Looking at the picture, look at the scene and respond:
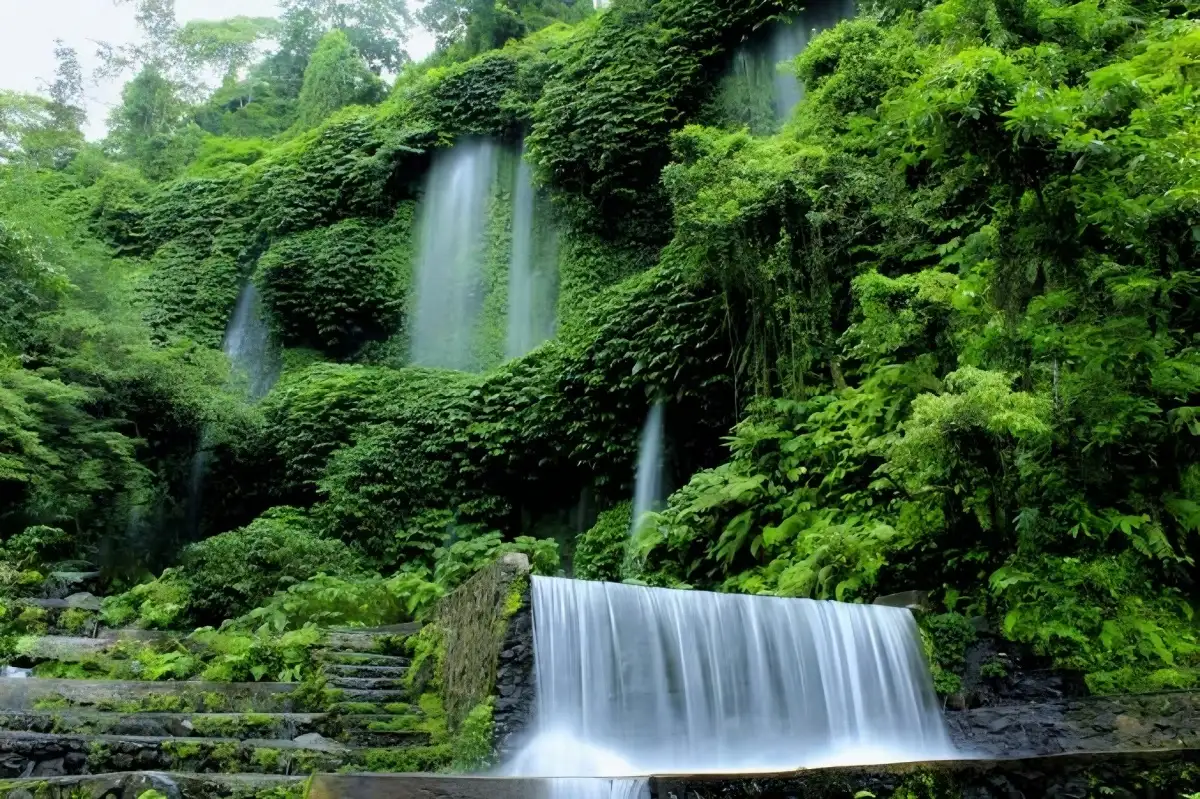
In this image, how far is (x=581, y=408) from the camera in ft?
51.6

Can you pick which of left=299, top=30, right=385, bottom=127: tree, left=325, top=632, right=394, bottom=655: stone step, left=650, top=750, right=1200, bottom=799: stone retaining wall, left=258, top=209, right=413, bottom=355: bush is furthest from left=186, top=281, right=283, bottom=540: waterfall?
left=650, top=750, right=1200, bottom=799: stone retaining wall

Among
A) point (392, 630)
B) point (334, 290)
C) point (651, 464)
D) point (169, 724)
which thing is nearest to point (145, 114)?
point (334, 290)

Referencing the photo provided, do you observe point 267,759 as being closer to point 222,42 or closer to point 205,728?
point 205,728

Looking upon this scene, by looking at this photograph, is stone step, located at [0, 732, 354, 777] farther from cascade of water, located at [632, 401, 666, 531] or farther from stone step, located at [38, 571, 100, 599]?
cascade of water, located at [632, 401, 666, 531]

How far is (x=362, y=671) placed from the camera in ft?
26.6

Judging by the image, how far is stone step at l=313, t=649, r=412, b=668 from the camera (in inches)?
328

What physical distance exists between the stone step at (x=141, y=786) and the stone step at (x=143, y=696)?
2522 millimetres

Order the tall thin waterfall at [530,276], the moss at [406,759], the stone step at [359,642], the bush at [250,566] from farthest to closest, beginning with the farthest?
the tall thin waterfall at [530,276] < the bush at [250,566] < the stone step at [359,642] < the moss at [406,759]

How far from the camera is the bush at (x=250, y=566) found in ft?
38.7

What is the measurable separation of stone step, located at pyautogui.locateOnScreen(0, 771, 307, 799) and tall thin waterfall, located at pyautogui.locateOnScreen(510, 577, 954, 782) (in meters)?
1.79

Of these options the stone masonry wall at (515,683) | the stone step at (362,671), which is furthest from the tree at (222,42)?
the stone masonry wall at (515,683)

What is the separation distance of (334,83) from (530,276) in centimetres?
1392

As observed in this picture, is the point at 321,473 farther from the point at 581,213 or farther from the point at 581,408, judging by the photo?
the point at 581,213

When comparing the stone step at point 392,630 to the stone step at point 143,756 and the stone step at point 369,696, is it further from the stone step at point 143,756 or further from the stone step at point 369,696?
the stone step at point 143,756
